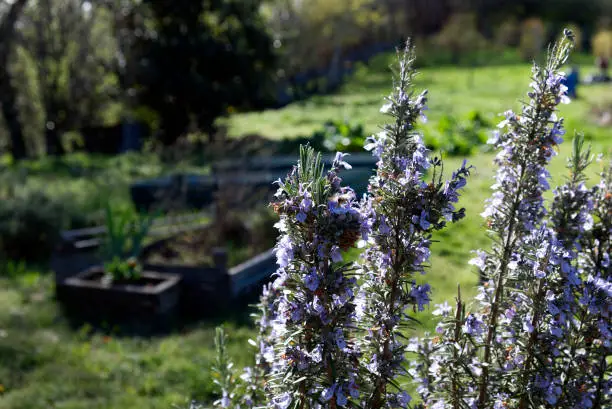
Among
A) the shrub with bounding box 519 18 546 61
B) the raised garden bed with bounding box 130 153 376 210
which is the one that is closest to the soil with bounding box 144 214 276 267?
the raised garden bed with bounding box 130 153 376 210

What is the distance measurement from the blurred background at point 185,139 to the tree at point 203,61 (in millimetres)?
40

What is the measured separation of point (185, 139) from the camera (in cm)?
1269

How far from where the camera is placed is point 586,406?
7.25 ft

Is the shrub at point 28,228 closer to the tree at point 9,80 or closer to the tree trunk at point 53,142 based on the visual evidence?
the tree at point 9,80

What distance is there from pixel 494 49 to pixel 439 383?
119ft

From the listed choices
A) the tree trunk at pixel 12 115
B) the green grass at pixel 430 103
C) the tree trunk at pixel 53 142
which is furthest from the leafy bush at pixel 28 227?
the tree trunk at pixel 53 142

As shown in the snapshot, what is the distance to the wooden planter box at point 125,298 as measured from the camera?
574cm

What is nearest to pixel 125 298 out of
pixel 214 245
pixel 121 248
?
pixel 121 248

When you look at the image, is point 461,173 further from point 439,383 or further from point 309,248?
point 439,383

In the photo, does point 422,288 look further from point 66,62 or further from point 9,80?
point 66,62

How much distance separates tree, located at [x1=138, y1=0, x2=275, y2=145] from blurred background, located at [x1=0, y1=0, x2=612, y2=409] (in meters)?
0.04

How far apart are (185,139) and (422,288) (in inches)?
440

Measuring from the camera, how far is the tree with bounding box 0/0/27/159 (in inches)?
629

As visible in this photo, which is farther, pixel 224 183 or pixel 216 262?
pixel 224 183
